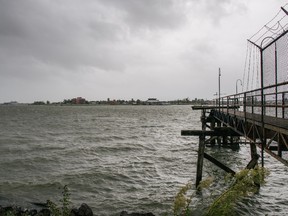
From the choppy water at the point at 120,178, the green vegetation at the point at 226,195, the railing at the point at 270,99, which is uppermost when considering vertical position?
the railing at the point at 270,99

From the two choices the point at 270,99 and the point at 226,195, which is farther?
the point at 270,99

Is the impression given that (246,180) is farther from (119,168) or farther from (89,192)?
(119,168)

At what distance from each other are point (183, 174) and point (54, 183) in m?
6.99

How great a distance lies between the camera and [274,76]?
11.4 m

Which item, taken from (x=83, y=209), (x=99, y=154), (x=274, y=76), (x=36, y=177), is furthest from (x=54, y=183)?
(x=274, y=76)

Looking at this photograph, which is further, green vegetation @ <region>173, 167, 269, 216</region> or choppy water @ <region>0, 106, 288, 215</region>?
choppy water @ <region>0, 106, 288, 215</region>

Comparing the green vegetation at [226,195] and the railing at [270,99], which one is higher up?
the railing at [270,99]

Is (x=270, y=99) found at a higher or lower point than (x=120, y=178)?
higher

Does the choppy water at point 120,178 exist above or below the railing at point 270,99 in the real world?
below

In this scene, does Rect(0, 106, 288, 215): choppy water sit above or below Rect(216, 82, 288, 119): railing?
below

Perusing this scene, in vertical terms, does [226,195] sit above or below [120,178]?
above

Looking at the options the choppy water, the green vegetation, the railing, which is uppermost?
the railing

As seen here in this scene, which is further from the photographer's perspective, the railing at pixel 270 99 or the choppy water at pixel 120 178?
the choppy water at pixel 120 178

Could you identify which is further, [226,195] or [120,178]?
[120,178]
